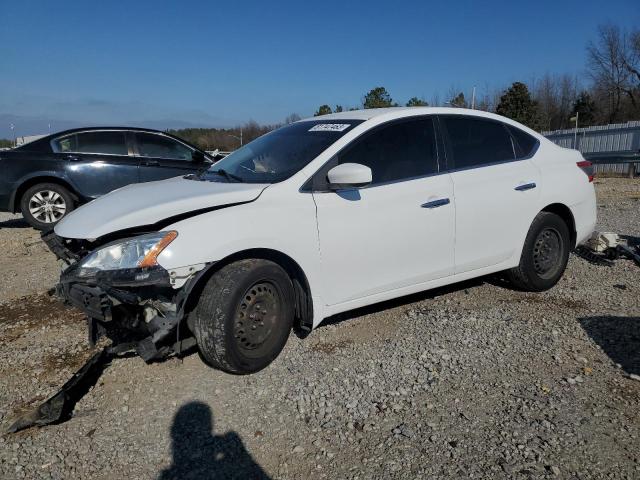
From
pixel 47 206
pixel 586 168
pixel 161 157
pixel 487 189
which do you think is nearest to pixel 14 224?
pixel 47 206

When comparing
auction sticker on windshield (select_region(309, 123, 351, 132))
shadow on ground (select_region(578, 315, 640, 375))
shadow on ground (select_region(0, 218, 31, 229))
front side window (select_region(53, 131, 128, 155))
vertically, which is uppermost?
front side window (select_region(53, 131, 128, 155))

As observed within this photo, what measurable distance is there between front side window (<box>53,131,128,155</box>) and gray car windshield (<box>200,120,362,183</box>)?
4605 mm

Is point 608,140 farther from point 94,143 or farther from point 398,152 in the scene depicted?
point 398,152

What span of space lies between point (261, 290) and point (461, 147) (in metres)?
2.20

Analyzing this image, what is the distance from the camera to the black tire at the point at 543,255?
15.4ft

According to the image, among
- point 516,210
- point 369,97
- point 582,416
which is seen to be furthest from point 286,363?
point 369,97

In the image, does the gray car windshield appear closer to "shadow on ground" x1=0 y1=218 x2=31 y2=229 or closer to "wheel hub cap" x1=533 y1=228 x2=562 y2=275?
"wheel hub cap" x1=533 y1=228 x2=562 y2=275

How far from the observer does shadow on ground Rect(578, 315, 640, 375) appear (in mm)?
3502

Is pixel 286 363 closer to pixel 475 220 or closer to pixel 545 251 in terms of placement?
pixel 475 220

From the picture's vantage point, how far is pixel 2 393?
3.27 metres

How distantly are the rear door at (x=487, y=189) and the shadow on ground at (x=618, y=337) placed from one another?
0.90m

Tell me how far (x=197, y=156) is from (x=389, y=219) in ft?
19.3

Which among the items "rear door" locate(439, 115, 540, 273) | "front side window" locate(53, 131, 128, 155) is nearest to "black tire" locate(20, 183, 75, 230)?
"front side window" locate(53, 131, 128, 155)

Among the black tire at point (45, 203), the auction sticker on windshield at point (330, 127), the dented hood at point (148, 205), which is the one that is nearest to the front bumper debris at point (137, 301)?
the dented hood at point (148, 205)
